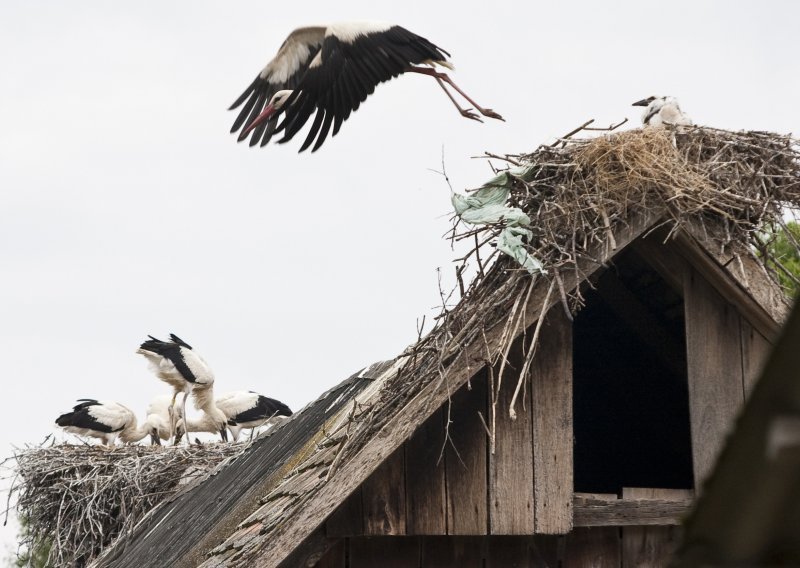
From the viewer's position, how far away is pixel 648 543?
473 centimetres

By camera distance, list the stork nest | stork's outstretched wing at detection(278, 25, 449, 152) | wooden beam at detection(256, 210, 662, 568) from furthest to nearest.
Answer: the stork nest → stork's outstretched wing at detection(278, 25, 449, 152) → wooden beam at detection(256, 210, 662, 568)

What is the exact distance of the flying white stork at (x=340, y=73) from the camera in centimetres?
690

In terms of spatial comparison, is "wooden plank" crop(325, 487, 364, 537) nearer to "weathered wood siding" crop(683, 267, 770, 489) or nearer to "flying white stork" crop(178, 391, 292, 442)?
"weathered wood siding" crop(683, 267, 770, 489)

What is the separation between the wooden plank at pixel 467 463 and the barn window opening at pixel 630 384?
1268 millimetres

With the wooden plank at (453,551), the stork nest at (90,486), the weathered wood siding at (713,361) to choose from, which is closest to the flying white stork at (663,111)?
the weathered wood siding at (713,361)

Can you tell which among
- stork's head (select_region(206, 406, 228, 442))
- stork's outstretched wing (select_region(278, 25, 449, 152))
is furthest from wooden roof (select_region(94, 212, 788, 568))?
stork's head (select_region(206, 406, 228, 442))

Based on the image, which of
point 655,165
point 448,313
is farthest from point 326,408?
point 655,165

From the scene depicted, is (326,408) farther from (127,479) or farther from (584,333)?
(127,479)

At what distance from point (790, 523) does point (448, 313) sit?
342cm

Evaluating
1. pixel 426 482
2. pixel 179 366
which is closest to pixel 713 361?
pixel 426 482

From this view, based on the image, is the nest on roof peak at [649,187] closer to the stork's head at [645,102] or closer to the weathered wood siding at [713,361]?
the weathered wood siding at [713,361]

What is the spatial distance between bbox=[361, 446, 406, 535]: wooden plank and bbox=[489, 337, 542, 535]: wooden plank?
0.35 metres

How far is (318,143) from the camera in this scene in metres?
6.89

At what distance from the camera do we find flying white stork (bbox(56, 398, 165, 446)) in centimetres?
1748
